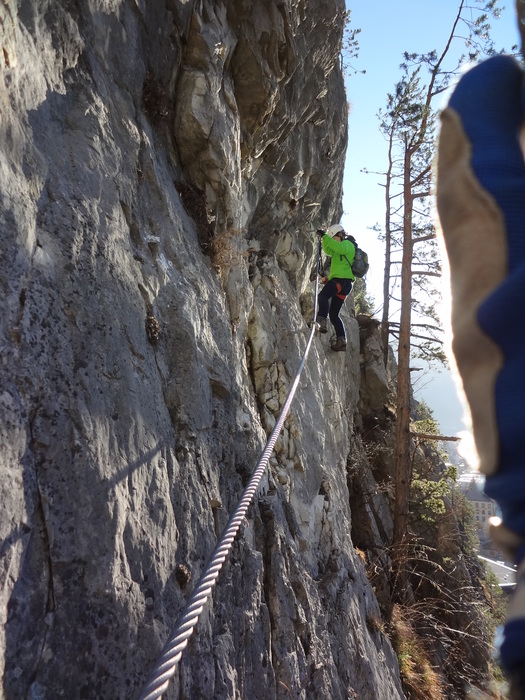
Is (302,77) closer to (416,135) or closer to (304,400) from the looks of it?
(416,135)

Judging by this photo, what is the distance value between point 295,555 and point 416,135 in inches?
434

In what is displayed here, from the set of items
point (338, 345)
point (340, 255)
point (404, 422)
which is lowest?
point (404, 422)

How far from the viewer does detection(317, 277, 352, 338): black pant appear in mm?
9820

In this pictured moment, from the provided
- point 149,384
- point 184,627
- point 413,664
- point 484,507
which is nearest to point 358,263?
point 149,384

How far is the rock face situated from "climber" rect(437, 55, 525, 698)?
2142 millimetres

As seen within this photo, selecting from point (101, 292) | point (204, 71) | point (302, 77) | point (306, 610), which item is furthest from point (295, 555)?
point (302, 77)

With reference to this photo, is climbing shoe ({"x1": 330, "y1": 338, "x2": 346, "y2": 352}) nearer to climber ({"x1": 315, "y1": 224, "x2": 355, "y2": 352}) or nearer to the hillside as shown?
climber ({"x1": 315, "y1": 224, "x2": 355, "y2": 352})

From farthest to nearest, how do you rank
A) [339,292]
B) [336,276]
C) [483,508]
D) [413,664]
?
1. [483,508]
2. [339,292]
3. [336,276]
4. [413,664]

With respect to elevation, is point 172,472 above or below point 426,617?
above

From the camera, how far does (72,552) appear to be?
2.42m

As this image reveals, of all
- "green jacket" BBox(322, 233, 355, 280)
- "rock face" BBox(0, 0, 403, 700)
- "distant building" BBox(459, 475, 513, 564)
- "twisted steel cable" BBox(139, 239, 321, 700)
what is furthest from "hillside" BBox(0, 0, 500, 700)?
"distant building" BBox(459, 475, 513, 564)

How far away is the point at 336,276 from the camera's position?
959 centimetres

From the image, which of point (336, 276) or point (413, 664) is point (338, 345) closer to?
point (336, 276)

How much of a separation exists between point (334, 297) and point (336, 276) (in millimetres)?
784
